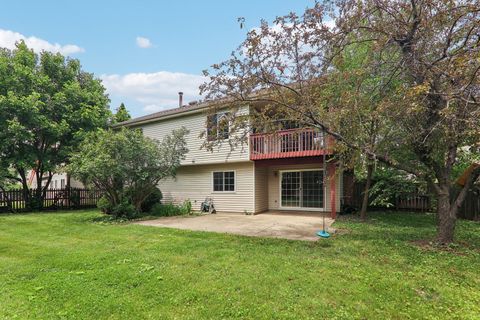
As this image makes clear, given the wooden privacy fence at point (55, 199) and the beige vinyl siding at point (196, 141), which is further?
the wooden privacy fence at point (55, 199)

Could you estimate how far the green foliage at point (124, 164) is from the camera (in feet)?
35.4


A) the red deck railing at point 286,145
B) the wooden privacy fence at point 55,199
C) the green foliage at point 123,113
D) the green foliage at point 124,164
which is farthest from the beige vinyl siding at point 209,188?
the green foliage at point 123,113

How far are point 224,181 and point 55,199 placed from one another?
32.4ft

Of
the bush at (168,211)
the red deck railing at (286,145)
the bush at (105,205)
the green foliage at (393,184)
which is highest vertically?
the red deck railing at (286,145)

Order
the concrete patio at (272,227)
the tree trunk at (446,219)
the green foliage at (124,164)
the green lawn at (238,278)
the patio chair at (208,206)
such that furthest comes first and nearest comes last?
1. the patio chair at (208,206)
2. the green foliage at (124,164)
3. the concrete patio at (272,227)
4. the tree trunk at (446,219)
5. the green lawn at (238,278)

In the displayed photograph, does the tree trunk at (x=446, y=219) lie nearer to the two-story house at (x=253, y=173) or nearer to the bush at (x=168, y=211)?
the two-story house at (x=253, y=173)

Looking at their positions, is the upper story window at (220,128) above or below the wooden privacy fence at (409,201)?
above

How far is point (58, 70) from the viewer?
16031mm

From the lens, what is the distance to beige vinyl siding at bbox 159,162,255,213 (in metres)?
13.3

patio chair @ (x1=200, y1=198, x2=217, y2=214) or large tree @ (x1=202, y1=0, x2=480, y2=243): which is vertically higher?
large tree @ (x1=202, y1=0, x2=480, y2=243)

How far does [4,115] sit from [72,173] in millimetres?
5704

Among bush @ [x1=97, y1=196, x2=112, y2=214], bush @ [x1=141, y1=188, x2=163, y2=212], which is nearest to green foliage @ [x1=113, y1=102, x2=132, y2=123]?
bush @ [x1=141, y1=188, x2=163, y2=212]

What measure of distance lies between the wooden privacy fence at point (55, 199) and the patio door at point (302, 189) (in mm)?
10000

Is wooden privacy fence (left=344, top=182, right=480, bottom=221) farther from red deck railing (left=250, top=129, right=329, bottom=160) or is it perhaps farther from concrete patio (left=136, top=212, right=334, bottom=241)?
concrete patio (left=136, top=212, right=334, bottom=241)
